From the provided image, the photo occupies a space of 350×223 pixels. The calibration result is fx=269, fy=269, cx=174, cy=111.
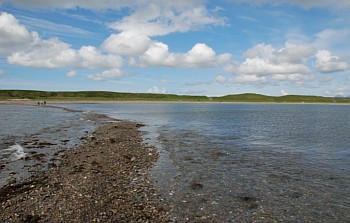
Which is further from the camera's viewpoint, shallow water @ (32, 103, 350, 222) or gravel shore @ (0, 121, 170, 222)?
shallow water @ (32, 103, 350, 222)

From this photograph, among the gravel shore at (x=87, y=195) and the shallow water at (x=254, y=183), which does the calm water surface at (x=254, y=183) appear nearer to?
the shallow water at (x=254, y=183)

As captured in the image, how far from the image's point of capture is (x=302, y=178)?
754 inches

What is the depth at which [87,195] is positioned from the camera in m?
14.3

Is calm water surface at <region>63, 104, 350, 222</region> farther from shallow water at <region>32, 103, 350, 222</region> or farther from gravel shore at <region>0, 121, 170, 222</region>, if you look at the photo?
gravel shore at <region>0, 121, 170, 222</region>

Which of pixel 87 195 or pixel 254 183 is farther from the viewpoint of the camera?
pixel 254 183

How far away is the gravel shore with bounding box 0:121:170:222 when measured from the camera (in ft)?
39.4

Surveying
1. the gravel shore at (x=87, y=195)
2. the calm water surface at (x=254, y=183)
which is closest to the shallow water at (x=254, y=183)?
the calm water surface at (x=254, y=183)

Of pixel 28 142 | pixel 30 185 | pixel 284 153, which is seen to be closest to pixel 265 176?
pixel 284 153

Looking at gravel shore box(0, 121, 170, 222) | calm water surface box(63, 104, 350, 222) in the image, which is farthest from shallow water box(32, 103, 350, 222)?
gravel shore box(0, 121, 170, 222)

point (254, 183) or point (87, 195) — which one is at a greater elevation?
point (87, 195)

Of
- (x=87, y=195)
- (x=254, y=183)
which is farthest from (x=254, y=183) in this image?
(x=87, y=195)

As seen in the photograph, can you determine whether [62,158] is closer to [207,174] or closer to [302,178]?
[207,174]

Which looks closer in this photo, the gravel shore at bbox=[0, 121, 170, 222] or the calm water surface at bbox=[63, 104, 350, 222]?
the gravel shore at bbox=[0, 121, 170, 222]

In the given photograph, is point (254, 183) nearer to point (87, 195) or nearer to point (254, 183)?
point (254, 183)
